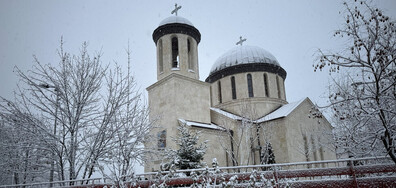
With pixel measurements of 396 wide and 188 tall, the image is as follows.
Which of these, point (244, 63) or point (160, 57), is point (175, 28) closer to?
point (160, 57)

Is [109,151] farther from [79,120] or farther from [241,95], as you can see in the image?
[241,95]

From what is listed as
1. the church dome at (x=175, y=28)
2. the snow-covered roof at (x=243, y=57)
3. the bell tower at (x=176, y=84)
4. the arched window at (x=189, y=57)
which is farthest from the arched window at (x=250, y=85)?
the church dome at (x=175, y=28)


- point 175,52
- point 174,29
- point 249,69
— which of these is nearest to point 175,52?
point 175,52

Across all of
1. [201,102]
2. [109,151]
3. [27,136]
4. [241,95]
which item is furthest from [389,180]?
[241,95]

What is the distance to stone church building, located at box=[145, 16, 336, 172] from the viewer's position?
53.3ft

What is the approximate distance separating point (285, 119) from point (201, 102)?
228 inches

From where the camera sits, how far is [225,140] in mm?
17312

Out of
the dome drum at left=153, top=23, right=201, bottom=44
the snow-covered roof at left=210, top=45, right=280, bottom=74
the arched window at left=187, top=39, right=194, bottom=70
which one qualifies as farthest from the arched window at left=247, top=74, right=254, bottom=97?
the dome drum at left=153, top=23, right=201, bottom=44

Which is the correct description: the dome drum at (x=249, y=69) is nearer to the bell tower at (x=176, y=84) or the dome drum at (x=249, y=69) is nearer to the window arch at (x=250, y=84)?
the window arch at (x=250, y=84)

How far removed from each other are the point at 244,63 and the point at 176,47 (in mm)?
6918

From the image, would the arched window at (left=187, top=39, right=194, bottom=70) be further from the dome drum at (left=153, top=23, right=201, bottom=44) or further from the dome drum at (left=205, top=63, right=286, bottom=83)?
the dome drum at (left=205, top=63, right=286, bottom=83)

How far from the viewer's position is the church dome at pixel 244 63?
23.1 m

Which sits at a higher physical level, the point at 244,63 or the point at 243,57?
the point at 243,57

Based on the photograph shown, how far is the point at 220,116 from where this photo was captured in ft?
61.1
